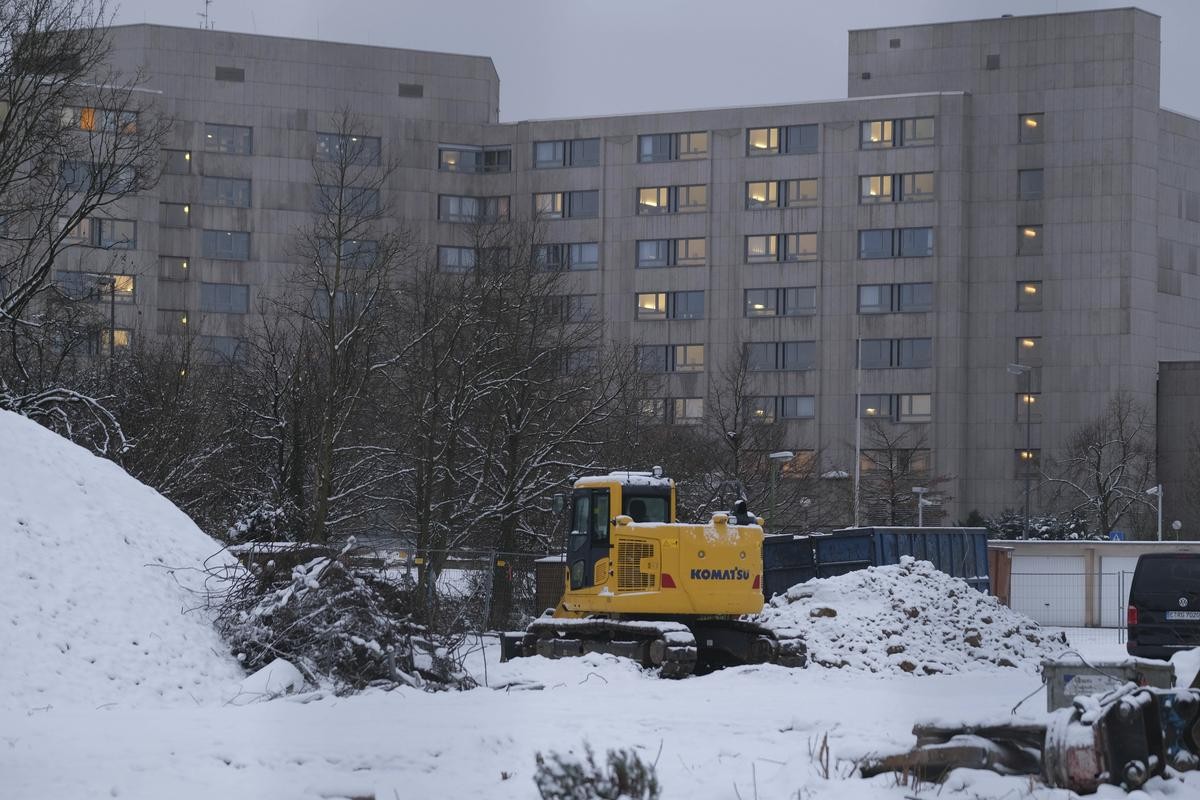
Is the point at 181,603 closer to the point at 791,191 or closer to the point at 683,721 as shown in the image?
the point at 683,721

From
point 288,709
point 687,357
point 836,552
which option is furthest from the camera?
point 687,357

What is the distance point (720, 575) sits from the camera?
2494 cm

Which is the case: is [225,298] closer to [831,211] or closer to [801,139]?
[801,139]

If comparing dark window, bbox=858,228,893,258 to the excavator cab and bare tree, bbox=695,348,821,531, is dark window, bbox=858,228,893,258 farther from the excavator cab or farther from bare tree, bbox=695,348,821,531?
the excavator cab

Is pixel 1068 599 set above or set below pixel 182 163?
below

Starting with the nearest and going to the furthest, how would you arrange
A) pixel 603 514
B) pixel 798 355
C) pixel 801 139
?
pixel 603 514 < pixel 798 355 < pixel 801 139

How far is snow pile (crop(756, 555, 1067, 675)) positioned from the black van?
2439 mm

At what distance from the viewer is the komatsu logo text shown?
24.8 meters

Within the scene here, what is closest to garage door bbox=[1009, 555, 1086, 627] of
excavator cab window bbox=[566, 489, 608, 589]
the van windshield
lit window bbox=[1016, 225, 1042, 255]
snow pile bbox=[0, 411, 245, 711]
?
the van windshield

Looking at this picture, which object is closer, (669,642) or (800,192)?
(669,642)

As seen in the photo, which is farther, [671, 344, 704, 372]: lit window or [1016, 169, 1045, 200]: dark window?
[671, 344, 704, 372]: lit window

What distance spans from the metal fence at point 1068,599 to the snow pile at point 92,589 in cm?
2368

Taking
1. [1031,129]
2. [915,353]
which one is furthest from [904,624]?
[1031,129]

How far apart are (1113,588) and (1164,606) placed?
1619cm
